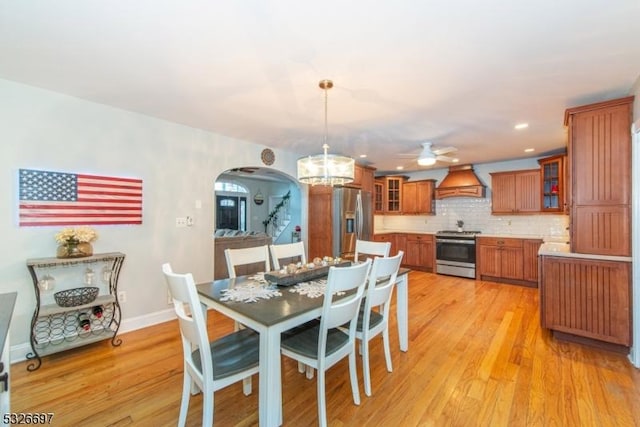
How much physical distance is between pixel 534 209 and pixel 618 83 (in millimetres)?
3235

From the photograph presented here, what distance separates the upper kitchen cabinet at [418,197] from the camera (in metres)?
6.49

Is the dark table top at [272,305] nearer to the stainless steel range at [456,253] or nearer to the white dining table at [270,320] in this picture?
the white dining table at [270,320]

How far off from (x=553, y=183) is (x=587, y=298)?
2921 millimetres

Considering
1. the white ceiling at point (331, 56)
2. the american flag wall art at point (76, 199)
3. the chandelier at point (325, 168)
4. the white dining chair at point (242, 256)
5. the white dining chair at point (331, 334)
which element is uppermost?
the white ceiling at point (331, 56)

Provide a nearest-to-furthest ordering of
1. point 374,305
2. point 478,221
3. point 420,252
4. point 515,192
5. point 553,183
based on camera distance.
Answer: point 374,305
point 553,183
point 515,192
point 478,221
point 420,252

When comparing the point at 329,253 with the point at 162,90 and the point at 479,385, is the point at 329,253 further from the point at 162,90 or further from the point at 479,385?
the point at 162,90

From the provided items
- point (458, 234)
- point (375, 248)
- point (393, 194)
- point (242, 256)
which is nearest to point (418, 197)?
point (393, 194)

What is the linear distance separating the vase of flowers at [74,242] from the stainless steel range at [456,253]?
18.7 feet

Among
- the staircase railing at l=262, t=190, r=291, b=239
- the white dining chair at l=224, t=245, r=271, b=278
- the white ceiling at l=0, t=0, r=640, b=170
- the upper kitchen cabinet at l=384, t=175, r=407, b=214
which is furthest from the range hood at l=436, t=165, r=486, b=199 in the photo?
the staircase railing at l=262, t=190, r=291, b=239

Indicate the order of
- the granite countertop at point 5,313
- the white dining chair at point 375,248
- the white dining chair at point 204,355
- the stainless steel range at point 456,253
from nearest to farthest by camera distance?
the granite countertop at point 5,313, the white dining chair at point 204,355, the white dining chair at point 375,248, the stainless steel range at point 456,253

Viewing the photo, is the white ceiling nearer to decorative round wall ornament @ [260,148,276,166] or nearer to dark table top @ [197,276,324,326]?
decorative round wall ornament @ [260,148,276,166]

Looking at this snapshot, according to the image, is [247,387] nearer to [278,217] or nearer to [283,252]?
[283,252]

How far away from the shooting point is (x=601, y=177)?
2.70 meters

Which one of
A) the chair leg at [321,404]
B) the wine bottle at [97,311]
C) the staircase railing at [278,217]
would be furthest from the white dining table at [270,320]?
the staircase railing at [278,217]
